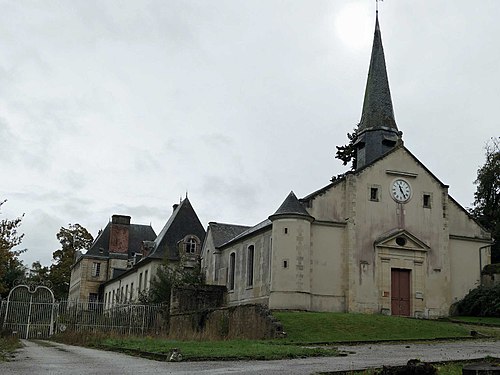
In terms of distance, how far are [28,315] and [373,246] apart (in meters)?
17.5

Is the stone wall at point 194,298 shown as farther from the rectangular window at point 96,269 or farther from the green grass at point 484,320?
the rectangular window at point 96,269

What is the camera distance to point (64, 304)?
101ft

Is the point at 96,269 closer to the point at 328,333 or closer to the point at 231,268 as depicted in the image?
the point at 231,268

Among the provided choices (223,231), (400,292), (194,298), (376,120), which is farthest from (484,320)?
(223,231)

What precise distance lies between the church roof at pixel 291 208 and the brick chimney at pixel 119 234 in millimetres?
36510

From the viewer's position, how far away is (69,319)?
100ft

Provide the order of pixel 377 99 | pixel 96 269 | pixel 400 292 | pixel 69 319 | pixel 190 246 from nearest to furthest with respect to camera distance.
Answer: pixel 69 319 < pixel 400 292 < pixel 377 99 < pixel 190 246 < pixel 96 269

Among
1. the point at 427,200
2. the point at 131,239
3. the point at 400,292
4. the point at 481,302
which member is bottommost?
the point at 481,302

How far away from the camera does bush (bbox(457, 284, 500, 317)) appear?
103ft

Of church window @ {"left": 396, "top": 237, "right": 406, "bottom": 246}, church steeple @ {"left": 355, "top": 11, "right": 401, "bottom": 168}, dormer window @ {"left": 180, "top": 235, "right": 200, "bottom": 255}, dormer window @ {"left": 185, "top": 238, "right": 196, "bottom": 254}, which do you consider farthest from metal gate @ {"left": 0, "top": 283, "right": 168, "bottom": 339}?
dormer window @ {"left": 185, "top": 238, "right": 196, "bottom": 254}

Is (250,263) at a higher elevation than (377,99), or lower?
lower

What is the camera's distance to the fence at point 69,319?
29.5 meters

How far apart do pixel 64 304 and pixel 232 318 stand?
33.0 ft

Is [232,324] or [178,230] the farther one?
[178,230]
